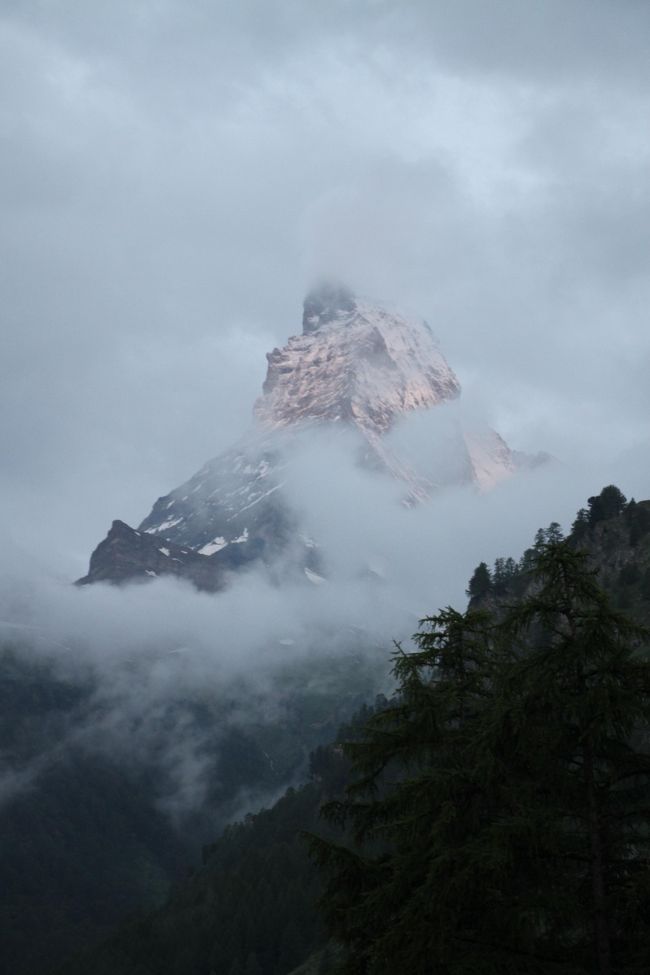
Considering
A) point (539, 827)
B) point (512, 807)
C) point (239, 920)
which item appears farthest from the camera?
point (239, 920)

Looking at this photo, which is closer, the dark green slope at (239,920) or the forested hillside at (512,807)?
the forested hillside at (512,807)

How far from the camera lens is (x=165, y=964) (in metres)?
134

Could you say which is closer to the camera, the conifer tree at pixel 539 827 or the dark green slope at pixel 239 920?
the conifer tree at pixel 539 827

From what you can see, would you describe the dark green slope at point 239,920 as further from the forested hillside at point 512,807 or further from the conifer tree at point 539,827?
the conifer tree at point 539,827

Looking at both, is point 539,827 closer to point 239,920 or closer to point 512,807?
point 512,807

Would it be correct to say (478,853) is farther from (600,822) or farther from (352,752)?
(352,752)

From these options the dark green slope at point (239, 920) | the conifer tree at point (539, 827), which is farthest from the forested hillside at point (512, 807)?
the dark green slope at point (239, 920)

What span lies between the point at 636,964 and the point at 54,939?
8246 inches

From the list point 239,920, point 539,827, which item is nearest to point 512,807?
point 539,827

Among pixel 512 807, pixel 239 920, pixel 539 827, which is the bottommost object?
pixel 239 920

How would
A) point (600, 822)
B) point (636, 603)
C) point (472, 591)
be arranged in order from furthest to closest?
A: point (472, 591) < point (636, 603) < point (600, 822)

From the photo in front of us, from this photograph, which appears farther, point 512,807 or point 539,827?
point 512,807

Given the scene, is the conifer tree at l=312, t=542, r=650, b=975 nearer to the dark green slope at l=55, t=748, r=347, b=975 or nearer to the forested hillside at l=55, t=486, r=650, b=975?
the forested hillside at l=55, t=486, r=650, b=975

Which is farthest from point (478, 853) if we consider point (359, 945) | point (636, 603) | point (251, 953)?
point (251, 953)
